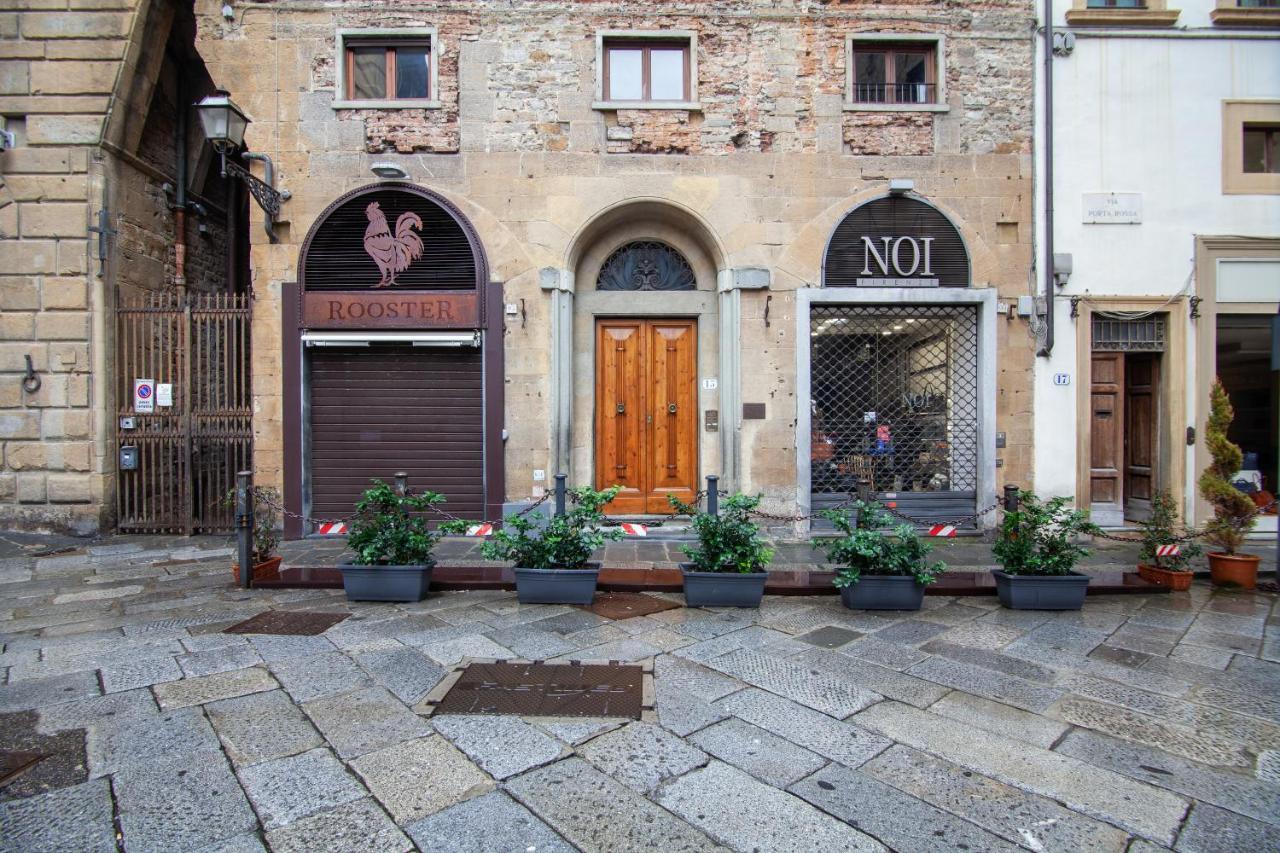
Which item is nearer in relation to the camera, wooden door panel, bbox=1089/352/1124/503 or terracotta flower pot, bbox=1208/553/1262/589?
terracotta flower pot, bbox=1208/553/1262/589

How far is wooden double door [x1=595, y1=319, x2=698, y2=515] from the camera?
9625mm

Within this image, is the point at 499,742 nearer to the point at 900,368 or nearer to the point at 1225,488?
the point at 1225,488

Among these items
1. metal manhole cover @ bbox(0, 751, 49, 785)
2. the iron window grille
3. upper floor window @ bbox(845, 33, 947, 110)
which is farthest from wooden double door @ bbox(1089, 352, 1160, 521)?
metal manhole cover @ bbox(0, 751, 49, 785)

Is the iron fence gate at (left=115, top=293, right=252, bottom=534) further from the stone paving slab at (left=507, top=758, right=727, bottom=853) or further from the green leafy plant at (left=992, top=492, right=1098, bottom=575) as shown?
the green leafy plant at (left=992, top=492, right=1098, bottom=575)

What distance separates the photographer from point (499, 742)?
3352 millimetres

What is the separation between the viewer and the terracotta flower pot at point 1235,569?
6680 mm

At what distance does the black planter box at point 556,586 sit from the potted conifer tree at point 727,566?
880 millimetres

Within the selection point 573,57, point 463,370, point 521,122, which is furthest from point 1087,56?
point 463,370

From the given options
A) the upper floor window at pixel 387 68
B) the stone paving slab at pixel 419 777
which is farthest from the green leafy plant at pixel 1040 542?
the upper floor window at pixel 387 68

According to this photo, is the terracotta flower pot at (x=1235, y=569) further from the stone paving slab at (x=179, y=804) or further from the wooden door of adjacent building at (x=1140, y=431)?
the stone paving slab at (x=179, y=804)

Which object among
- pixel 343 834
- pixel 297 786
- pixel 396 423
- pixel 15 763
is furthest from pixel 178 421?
pixel 343 834

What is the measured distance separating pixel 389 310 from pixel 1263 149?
1263 centimetres

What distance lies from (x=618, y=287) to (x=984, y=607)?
6337 millimetres

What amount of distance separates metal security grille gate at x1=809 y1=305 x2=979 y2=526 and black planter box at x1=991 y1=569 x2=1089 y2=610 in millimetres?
3505
